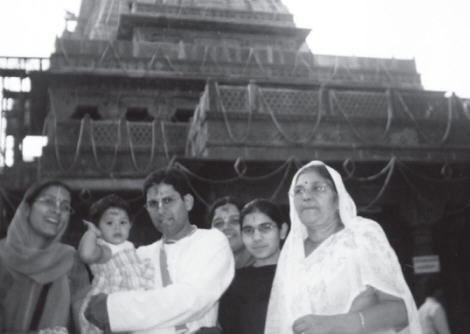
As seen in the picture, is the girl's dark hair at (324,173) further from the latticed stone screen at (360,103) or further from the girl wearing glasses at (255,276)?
the latticed stone screen at (360,103)

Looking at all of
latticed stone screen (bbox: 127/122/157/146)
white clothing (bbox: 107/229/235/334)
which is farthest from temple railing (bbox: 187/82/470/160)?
white clothing (bbox: 107/229/235/334)

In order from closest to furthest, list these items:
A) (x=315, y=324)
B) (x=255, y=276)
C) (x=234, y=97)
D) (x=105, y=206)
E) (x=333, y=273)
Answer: (x=315, y=324)
(x=333, y=273)
(x=255, y=276)
(x=105, y=206)
(x=234, y=97)

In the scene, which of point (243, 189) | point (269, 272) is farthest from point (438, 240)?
point (269, 272)

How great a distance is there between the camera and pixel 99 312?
8.77 feet

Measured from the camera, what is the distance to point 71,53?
18.0 m

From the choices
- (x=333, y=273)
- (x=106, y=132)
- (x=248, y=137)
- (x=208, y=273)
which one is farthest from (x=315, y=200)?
(x=106, y=132)

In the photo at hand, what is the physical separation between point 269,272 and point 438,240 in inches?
381

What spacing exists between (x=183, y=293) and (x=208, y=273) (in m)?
0.19

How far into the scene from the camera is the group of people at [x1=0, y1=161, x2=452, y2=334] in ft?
8.39

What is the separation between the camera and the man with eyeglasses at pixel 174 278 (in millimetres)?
2621

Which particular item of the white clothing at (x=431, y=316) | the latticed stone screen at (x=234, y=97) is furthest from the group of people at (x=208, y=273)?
the latticed stone screen at (x=234, y=97)

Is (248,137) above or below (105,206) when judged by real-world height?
above

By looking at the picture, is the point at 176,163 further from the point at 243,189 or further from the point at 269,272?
the point at 269,272

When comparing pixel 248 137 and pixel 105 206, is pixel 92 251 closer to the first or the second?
pixel 105 206
